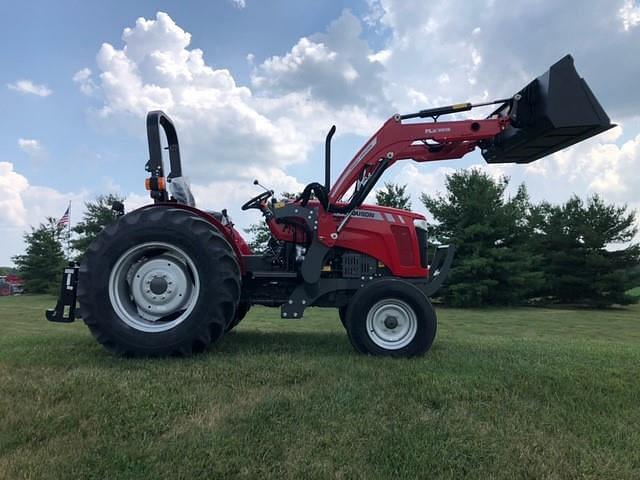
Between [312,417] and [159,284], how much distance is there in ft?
6.90

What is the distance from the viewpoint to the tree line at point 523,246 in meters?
24.9

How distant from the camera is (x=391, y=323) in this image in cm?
465

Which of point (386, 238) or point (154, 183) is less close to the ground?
point (154, 183)

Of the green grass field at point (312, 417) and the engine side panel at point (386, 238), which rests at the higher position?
the engine side panel at point (386, 238)

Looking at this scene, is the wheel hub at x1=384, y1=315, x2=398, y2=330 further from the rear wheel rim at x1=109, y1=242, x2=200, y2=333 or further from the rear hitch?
the rear hitch

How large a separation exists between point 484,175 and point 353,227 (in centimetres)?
2400

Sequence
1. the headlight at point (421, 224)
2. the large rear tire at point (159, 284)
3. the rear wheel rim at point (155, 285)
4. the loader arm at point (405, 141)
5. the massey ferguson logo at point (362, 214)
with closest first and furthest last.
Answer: the large rear tire at point (159, 284) → the rear wheel rim at point (155, 285) → the loader arm at point (405, 141) → the massey ferguson logo at point (362, 214) → the headlight at point (421, 224)

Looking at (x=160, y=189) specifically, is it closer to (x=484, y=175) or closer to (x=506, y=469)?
(x=506, y=469)

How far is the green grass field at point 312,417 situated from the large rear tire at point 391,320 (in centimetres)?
33

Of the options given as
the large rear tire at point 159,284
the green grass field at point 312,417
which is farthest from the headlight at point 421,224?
the large rear tire at point 159,284

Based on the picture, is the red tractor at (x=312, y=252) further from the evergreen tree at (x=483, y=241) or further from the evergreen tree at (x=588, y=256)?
the evergreen tree at (x=588, y=256)

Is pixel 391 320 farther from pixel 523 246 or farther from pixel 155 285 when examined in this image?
pixel 523 246

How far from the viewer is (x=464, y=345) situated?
5.51 meters

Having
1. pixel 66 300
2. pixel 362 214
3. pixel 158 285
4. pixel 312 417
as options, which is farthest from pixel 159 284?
pixel 362 214
